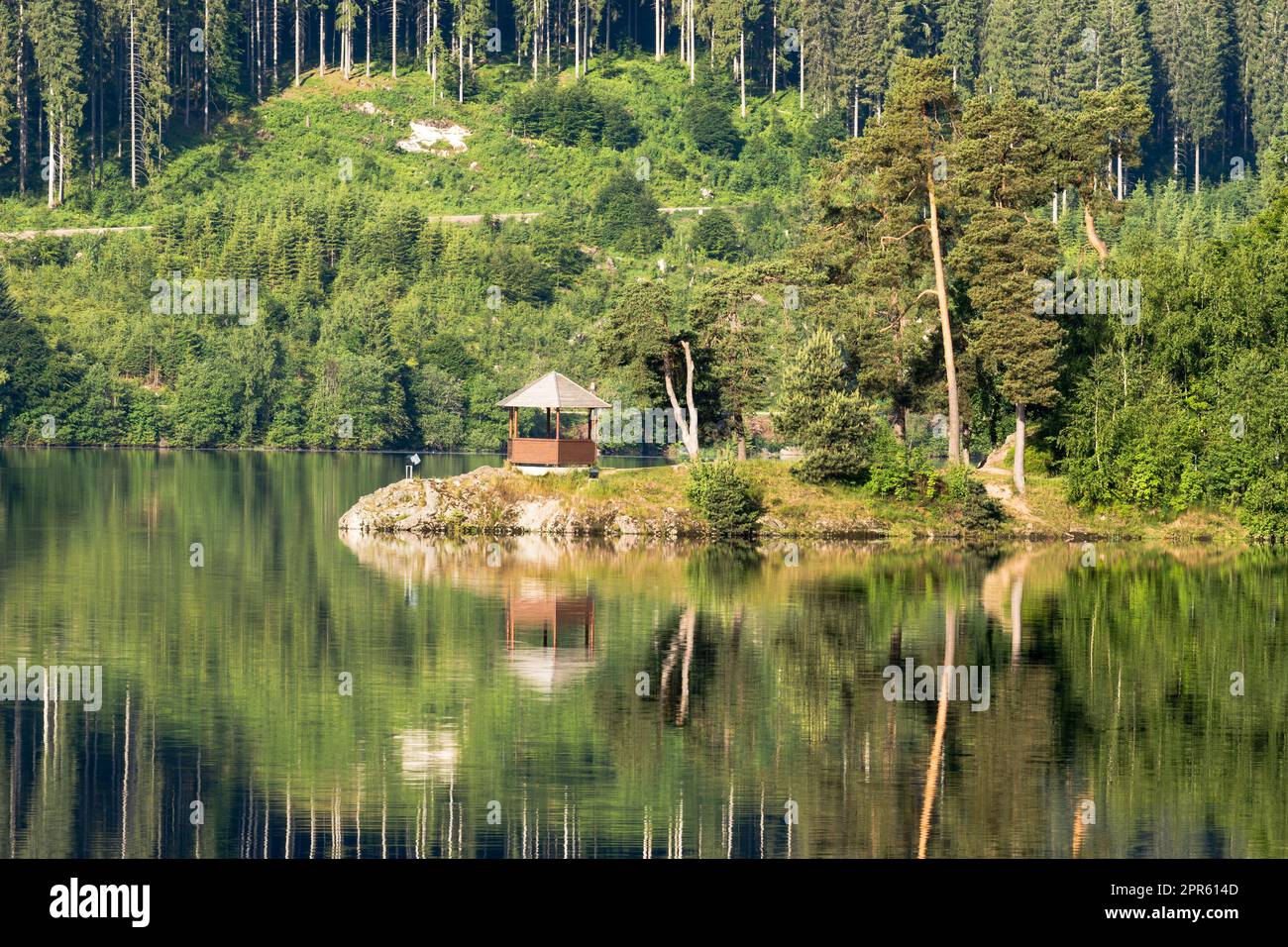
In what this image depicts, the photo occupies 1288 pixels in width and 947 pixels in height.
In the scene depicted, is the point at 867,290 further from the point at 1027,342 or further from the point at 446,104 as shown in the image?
the point at 446,104

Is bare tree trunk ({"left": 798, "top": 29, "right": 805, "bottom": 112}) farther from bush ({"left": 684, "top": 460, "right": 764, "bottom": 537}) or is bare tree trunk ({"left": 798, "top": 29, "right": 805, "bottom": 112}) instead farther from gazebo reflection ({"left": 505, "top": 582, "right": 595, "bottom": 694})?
gazebo reflection ({"left": 505, "top": 582, "right": 595, "bottom": 694})

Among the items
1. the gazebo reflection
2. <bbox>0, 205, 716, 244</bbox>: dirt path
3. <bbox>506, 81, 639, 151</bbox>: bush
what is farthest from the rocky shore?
<bbox>506, 81, 639, 151</bbox>: bush

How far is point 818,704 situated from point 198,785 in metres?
13.6

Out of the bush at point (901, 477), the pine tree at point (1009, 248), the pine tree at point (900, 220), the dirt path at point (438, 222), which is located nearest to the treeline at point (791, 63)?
the dirt path at point (438, 222)

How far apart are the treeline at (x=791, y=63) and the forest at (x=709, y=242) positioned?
0.43 meters

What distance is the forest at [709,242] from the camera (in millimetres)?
82625

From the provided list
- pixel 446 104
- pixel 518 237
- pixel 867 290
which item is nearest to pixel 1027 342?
pixel 867 290

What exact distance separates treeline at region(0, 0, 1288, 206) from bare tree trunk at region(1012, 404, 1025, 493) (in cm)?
9928

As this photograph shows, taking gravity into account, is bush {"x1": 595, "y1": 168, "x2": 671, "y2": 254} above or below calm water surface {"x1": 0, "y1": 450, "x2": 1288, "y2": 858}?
above

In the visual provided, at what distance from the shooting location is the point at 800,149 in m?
178

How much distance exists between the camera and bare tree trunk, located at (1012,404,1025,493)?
8175 centimetres

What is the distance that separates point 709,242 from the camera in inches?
6191

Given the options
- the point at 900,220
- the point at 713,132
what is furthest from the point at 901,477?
the point at 713,132

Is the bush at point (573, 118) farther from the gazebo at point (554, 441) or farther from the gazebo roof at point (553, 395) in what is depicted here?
the gazebo at point (554, 441)
